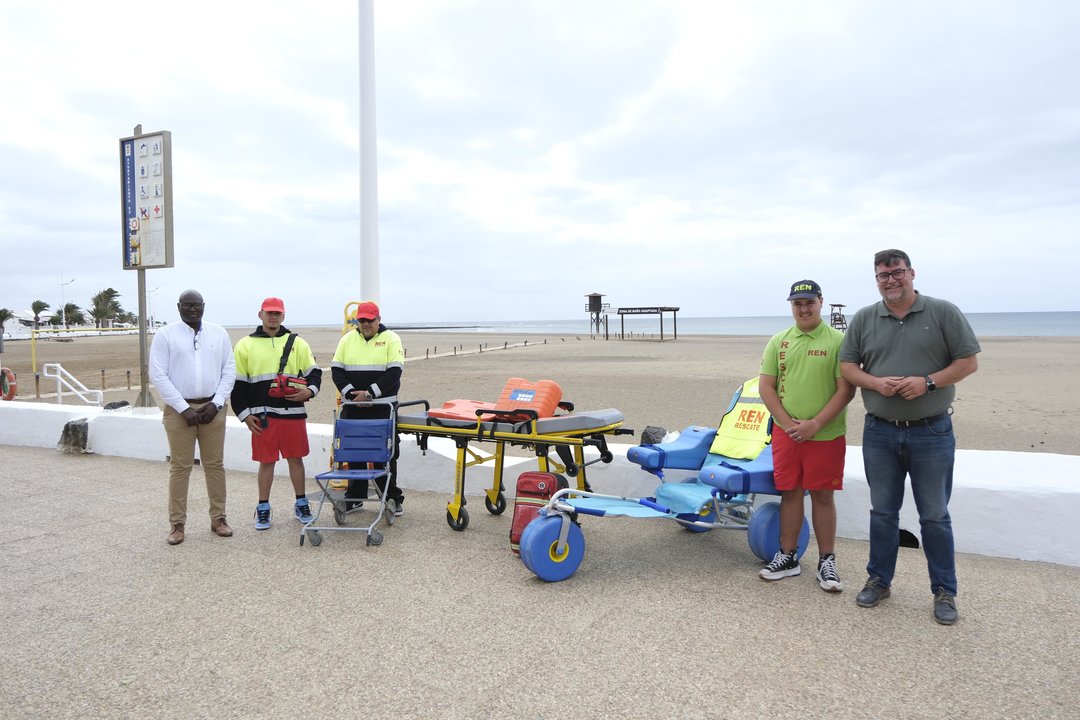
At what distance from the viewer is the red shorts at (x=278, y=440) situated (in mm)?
5254

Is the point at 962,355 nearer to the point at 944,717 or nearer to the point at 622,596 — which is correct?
the point at 944,717

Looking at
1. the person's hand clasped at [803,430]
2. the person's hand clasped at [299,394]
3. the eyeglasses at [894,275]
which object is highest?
the eyeglasses at [894,275]

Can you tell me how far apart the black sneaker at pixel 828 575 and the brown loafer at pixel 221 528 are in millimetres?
3912

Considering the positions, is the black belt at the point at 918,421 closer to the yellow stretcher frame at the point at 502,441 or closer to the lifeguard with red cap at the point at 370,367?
the yellow stretcher frame at the point at 502,441

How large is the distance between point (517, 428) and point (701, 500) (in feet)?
4.27

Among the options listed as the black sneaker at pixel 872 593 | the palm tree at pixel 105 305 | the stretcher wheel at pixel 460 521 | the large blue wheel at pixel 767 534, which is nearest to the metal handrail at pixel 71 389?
the stretcher wheel at pixel 460 521

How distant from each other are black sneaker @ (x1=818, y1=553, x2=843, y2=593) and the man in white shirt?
3927mm

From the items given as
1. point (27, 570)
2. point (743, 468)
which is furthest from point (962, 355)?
point (27, 570)

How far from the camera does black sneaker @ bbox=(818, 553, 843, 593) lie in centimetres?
386

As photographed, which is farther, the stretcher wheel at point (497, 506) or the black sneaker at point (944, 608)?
the stretcher wheel at point (497, 506)

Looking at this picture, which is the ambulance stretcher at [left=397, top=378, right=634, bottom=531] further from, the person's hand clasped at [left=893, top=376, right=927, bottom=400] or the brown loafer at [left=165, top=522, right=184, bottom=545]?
the person's hand clasped at [left=893, top=376, right=927, bottom=400]

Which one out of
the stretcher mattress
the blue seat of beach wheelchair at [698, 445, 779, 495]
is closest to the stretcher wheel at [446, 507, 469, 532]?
the stretcher mattress

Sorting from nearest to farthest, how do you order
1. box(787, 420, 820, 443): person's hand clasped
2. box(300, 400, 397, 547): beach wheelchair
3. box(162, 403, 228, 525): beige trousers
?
1. box(787, 420, 820, 443): person's hand clasped
2. box(162, 403, 228, 525): beige trousers
3. box(300, 400, 397, 547): beach wheelchair

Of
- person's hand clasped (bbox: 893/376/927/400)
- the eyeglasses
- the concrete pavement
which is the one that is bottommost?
the concrete pavement
